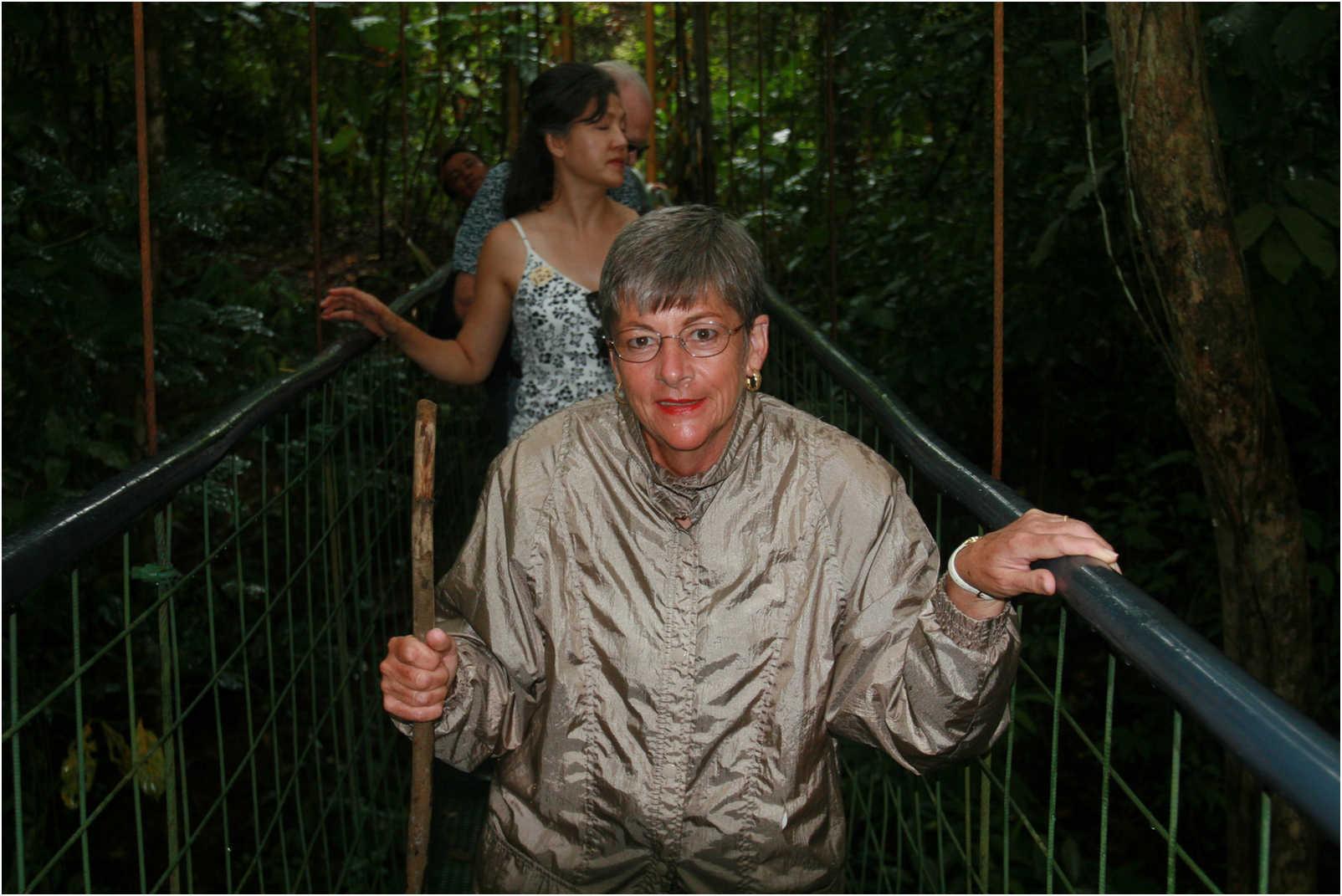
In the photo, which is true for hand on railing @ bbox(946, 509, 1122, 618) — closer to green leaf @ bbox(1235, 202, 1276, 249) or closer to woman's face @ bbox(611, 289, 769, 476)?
woman's face @ bbox(611, 289, 769, 476)

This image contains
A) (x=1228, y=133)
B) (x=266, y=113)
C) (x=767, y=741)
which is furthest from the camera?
(x=266, y=113)

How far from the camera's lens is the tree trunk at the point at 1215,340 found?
2.58 metres

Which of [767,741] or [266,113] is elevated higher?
[266,113]

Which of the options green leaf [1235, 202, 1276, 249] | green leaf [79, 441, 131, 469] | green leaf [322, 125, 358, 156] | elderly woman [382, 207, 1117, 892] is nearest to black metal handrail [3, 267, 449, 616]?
elderly woman [382, 207, 1117, 892]

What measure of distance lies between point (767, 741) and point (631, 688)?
165mm

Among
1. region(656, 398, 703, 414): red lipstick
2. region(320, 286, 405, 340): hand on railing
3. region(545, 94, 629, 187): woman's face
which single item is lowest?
region(656, 398, 703, 414): red lipstick

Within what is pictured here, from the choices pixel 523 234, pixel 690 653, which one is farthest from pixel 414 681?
pixel 523 234

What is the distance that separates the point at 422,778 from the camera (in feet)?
4.60

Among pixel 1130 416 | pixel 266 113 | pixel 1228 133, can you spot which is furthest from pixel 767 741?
pixel 266 113

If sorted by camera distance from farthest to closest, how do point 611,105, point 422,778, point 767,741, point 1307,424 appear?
point 1307,424 < point 611,105 < point 767,741 < point 422,778

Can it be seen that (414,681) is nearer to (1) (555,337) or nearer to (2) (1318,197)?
(1) (555,337)

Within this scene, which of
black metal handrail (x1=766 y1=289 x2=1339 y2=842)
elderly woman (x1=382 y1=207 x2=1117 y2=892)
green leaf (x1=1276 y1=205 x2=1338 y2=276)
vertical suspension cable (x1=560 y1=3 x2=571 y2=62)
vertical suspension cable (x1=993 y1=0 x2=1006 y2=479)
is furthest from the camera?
vertical suspension cable (x1=560 y1=3 x2=571 y2=62)

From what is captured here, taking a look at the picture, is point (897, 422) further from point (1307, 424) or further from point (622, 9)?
point (622, 9)

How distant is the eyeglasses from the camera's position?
160 centimetres
